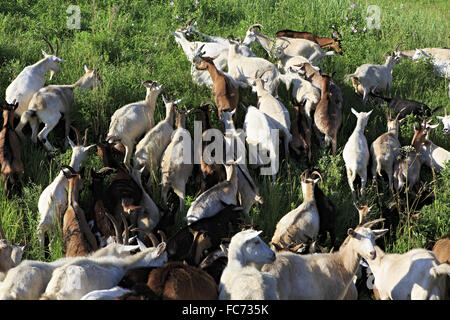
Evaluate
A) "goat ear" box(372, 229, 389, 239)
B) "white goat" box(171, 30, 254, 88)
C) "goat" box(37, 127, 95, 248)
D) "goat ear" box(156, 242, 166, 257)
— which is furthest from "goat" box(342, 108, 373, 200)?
"goat" box(37, 127, 95, 248)

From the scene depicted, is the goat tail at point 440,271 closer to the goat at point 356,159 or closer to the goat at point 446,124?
the goat at point 356,159

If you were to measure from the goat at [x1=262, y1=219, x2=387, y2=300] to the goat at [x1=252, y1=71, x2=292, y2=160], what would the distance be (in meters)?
2.69

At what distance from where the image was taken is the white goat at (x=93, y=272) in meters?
5.17

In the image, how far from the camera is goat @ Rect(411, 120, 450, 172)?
872 cm

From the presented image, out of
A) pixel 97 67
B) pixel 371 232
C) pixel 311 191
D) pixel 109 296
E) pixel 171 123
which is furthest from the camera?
pixel 97 67

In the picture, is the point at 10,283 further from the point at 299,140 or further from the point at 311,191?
the point at 299,140

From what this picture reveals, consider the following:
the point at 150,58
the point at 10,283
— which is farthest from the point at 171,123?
the point at 10,283

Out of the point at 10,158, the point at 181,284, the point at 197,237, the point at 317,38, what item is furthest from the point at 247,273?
the point at 317,38

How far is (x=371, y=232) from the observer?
19.6 feet

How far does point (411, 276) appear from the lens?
5.70 meters

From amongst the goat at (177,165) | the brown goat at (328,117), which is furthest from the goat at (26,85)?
the brown goat at (328,117)

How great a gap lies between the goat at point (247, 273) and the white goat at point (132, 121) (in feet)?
9.46

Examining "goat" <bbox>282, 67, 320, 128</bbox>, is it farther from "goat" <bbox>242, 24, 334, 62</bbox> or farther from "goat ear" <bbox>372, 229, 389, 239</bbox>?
"goat ear" <bbox>372, 229, 389, 239</bbox>
